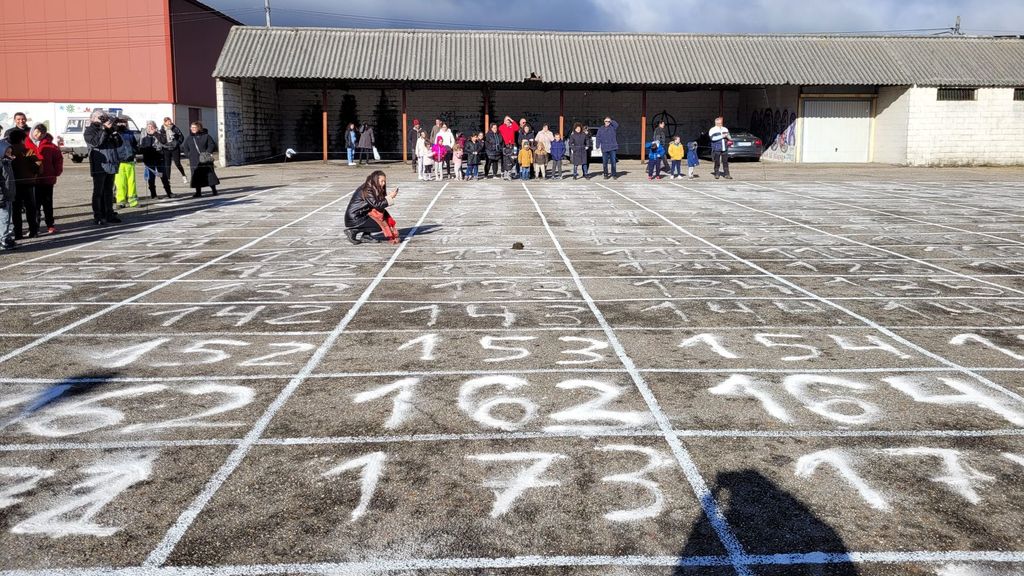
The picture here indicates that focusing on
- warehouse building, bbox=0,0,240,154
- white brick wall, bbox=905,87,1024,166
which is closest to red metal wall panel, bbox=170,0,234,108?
warehouse building, bbox=0,0,240,154

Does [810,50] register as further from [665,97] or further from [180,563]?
[180,563]

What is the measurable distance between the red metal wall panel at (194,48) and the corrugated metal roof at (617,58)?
7.26 m

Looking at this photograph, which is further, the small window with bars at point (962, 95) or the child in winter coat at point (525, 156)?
the small window with bars at point (962, 95)

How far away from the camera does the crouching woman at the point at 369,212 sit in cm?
1259

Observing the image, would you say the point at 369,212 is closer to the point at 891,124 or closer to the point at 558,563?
the point at 558,563

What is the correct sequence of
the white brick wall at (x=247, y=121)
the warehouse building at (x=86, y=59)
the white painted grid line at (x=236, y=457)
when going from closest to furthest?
1. the white painted grid line at (x=236, y=457)
2. the white brick wall at (x=247, y=121)
3. the warehouse building at (x=86, y=59)

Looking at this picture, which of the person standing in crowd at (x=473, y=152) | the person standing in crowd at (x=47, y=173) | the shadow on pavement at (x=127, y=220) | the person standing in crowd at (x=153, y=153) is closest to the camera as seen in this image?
the shadow on pavement at (x=127, y=220)

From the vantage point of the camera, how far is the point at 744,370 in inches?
249

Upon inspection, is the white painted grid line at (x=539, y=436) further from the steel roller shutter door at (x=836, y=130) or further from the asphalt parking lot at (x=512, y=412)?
the steel roller shutter door at (x=836, y=130)

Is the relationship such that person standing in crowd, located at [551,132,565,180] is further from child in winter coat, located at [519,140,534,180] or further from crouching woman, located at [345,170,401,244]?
crouching woman, located at [345,170,401,244]

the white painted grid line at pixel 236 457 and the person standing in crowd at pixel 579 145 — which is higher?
the person standing in crowd at pixel 579 145

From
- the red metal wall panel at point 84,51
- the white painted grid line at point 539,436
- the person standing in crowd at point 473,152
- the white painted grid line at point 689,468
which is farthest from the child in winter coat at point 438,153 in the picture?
the white painted grid line at point 539,436

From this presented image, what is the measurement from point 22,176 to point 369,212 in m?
5.02

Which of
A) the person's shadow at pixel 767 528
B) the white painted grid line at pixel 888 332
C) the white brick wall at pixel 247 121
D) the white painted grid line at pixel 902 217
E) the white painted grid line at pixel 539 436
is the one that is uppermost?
the white brick wall at pixel 247 121
